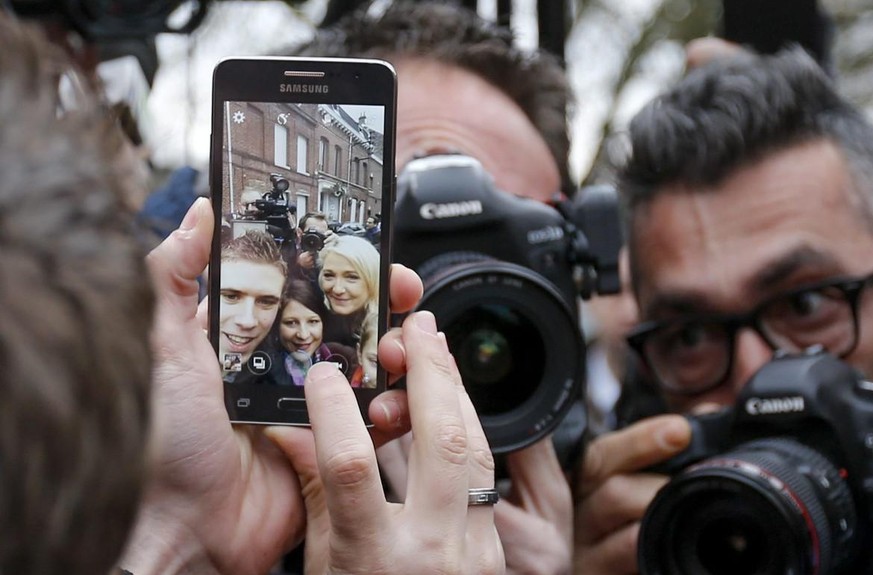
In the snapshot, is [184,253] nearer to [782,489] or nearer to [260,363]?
[260,363]

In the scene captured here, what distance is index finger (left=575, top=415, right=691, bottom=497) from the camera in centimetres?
145

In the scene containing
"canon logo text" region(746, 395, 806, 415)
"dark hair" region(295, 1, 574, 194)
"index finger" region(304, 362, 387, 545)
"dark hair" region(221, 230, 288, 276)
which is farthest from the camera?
"dark hair" region(295, 1, 574, 194)

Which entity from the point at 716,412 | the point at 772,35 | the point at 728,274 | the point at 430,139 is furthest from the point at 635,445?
the point at 772,35

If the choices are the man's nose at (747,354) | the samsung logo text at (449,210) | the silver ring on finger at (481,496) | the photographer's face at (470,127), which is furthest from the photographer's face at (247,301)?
the man's nose at (747,354)

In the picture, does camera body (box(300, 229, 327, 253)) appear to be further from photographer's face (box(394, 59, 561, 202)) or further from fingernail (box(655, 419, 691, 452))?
fingernail (box(655, 419, 691, 452))

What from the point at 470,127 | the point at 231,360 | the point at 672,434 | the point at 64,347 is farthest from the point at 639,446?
the point at 64,347

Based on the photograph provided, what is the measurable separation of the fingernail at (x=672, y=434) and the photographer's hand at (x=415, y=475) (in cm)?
49

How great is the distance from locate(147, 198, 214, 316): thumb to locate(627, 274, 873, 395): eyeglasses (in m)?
0.93

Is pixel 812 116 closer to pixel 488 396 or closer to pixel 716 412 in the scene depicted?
pixel 716 412

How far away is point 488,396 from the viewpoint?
131 cm

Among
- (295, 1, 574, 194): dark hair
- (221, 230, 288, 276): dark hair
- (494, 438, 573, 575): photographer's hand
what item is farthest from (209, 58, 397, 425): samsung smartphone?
(295, 1, 574, 194): dark hair

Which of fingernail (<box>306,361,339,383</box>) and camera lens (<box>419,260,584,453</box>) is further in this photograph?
camera lens (<box>419,260,584,453</box>)

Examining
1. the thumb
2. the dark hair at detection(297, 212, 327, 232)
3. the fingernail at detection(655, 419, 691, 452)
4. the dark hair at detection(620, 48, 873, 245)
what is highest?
the dark hair at detection(620, 48, 873, 245)

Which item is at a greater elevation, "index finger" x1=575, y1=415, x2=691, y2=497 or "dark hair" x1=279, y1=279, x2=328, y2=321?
"dark hair" x1=279, y1=279, x2=328, y2=321
